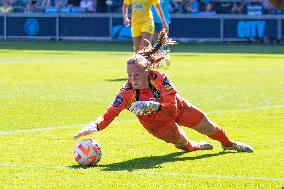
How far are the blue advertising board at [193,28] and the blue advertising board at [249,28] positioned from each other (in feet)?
1.45

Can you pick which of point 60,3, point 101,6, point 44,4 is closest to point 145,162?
point 101,6

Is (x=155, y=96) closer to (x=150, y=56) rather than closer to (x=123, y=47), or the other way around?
(x=150, y=56)

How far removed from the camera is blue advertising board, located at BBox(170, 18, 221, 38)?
38844mm

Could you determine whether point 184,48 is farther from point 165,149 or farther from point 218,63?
point 165,149

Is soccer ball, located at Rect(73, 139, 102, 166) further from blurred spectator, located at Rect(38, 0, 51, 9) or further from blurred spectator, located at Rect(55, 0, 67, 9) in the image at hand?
blurred spectator, located at Rect(38, 0, 51, 9)

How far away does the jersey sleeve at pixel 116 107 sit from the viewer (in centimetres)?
963

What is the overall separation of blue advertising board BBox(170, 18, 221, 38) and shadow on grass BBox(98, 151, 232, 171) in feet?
94.7

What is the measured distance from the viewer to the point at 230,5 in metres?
40.6

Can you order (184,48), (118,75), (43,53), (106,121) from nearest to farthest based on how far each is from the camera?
(106,121)
(118,75)
(43,53)
(184,48)

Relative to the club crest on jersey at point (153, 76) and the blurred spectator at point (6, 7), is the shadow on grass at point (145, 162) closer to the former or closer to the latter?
the club crest on jersey at point (153, 76)

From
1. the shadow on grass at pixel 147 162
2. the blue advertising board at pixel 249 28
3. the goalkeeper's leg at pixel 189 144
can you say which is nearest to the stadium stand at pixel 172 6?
the blue advertising board at pixel 249 28

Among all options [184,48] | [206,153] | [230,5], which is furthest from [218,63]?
[206,153]

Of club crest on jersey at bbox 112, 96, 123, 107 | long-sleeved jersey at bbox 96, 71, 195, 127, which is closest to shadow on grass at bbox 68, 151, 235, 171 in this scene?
long-sleeved jersey at bbox 96, 71, 195, 127

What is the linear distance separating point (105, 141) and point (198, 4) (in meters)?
30.7
